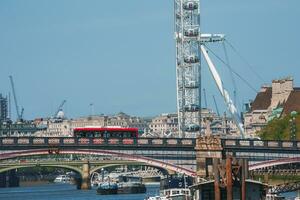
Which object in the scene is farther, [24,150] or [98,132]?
[98,132]

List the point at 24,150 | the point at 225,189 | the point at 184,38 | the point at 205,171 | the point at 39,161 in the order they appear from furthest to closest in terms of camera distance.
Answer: the point at 184,38, the point at 39,161, the point at 24,150, the point at 205,171, the point at 225,189

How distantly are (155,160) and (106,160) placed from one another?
144ft

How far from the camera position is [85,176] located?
191 meters

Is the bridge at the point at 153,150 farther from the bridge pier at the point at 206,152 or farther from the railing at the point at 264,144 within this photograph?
the bridge pier at the point at 206,152

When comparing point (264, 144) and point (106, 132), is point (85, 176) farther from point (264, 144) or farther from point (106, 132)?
point (264, 144)

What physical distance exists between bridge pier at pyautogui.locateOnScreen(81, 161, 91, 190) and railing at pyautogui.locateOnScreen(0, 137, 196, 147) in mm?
46311

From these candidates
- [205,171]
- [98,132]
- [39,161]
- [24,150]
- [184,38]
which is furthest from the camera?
[184,38]

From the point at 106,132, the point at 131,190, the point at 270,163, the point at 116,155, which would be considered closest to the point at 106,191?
the point at 131,190

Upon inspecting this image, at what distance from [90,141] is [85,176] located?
164 feet

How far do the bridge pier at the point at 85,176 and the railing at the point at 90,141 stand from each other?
4631cm

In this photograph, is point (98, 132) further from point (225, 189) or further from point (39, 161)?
point (225, 189)

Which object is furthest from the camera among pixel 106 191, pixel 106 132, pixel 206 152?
pixel 106 191

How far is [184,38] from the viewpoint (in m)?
200

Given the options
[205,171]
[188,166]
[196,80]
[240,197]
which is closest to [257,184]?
[240,197]
